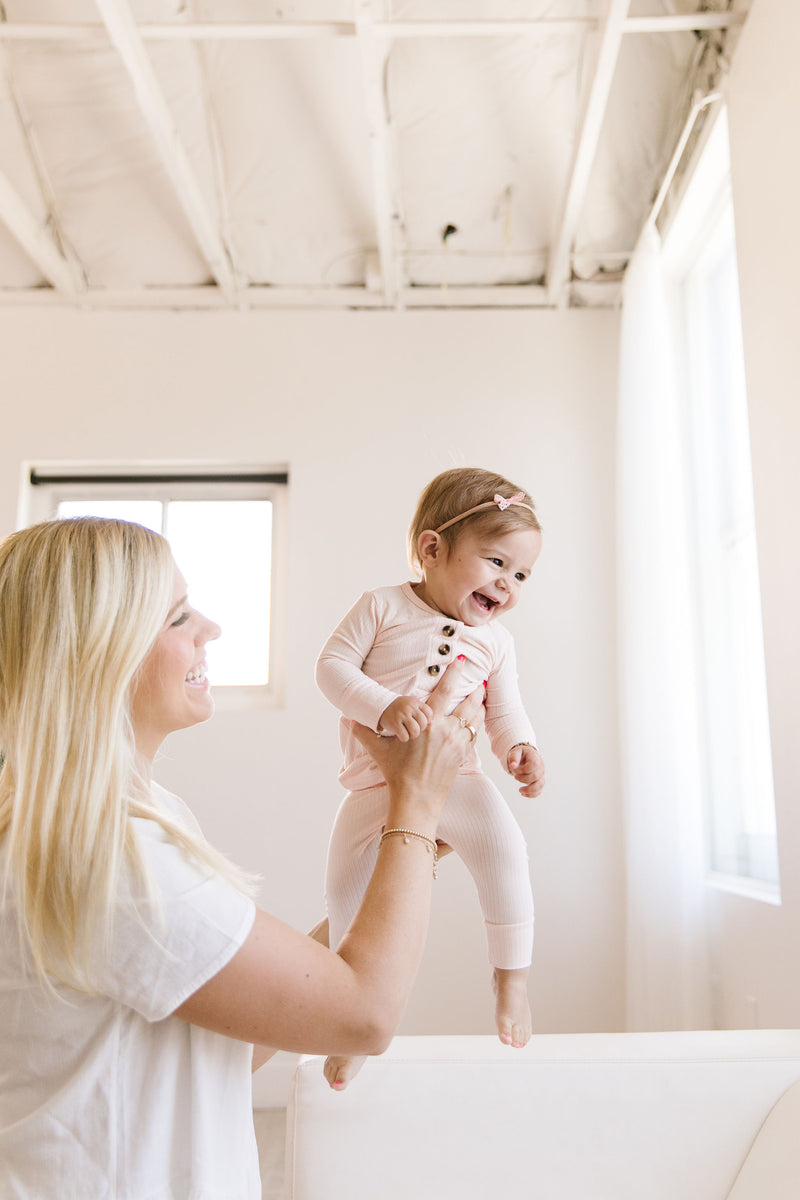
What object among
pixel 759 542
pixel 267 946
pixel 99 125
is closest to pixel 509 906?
pixel 267 946

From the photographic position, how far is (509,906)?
5.54 feet

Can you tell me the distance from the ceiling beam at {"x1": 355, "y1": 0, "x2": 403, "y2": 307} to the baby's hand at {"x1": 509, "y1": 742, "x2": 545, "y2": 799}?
7.15 ft

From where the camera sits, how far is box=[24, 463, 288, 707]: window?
13.6 feet

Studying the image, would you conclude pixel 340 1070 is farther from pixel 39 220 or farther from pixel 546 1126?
pixel 39 220

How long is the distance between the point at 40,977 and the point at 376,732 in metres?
0.69

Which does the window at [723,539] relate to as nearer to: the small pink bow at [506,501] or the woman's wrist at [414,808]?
the small pink bow at [506,501]

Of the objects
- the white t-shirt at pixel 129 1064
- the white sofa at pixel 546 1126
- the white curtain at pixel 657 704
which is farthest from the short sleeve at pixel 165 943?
the white curtain at pixel 657 704

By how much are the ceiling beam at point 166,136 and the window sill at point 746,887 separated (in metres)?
2.78

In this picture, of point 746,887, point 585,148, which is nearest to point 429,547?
point 746,887

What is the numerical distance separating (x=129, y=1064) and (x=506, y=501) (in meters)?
1.10

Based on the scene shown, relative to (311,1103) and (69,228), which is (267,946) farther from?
(69,228)

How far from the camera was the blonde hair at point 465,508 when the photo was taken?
1.82 meters

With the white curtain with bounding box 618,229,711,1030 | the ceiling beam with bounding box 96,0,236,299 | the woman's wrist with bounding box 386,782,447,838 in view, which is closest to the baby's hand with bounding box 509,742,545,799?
the woman's wrist with bounding box 386,782,447,838

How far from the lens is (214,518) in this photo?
4227mm
